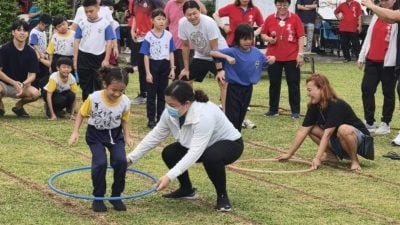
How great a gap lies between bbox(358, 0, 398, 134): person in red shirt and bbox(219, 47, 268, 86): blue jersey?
196cm

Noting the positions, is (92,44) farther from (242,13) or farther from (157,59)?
(242,13)

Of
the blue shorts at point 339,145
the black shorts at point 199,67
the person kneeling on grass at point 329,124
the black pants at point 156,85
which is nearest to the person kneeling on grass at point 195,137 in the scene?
the person kneeling on grass at point 329,124

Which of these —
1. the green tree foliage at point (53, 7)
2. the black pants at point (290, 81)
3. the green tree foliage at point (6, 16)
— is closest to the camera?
the black pants at point (290, 81)

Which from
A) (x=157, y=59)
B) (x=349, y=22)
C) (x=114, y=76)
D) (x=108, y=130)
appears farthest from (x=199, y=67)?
(x=349, y=22)

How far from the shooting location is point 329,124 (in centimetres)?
882

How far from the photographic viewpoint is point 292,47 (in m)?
12.6

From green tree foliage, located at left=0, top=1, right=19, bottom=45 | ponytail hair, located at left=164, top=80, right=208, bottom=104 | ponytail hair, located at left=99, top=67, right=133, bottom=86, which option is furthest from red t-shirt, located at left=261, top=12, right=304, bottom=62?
green tree foliage, located at left=0, top=1, right=19, bottom=45

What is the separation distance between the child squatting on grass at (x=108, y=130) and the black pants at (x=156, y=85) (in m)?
4.17

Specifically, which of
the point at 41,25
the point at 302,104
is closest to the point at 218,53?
the point at 302,104

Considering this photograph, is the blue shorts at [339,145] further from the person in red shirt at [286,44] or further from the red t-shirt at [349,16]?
the red t-shirt at [349,16]

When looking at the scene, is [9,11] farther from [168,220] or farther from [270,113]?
[168,220]

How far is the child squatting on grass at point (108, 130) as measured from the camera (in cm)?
684

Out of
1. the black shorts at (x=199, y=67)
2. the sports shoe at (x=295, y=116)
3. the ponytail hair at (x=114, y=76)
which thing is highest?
the ponytail hair at (x=114, y=76)

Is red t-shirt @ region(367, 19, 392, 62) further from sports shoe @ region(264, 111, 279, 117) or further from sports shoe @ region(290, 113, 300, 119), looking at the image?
sports shoe @ region(264, 111, 279, 117)
